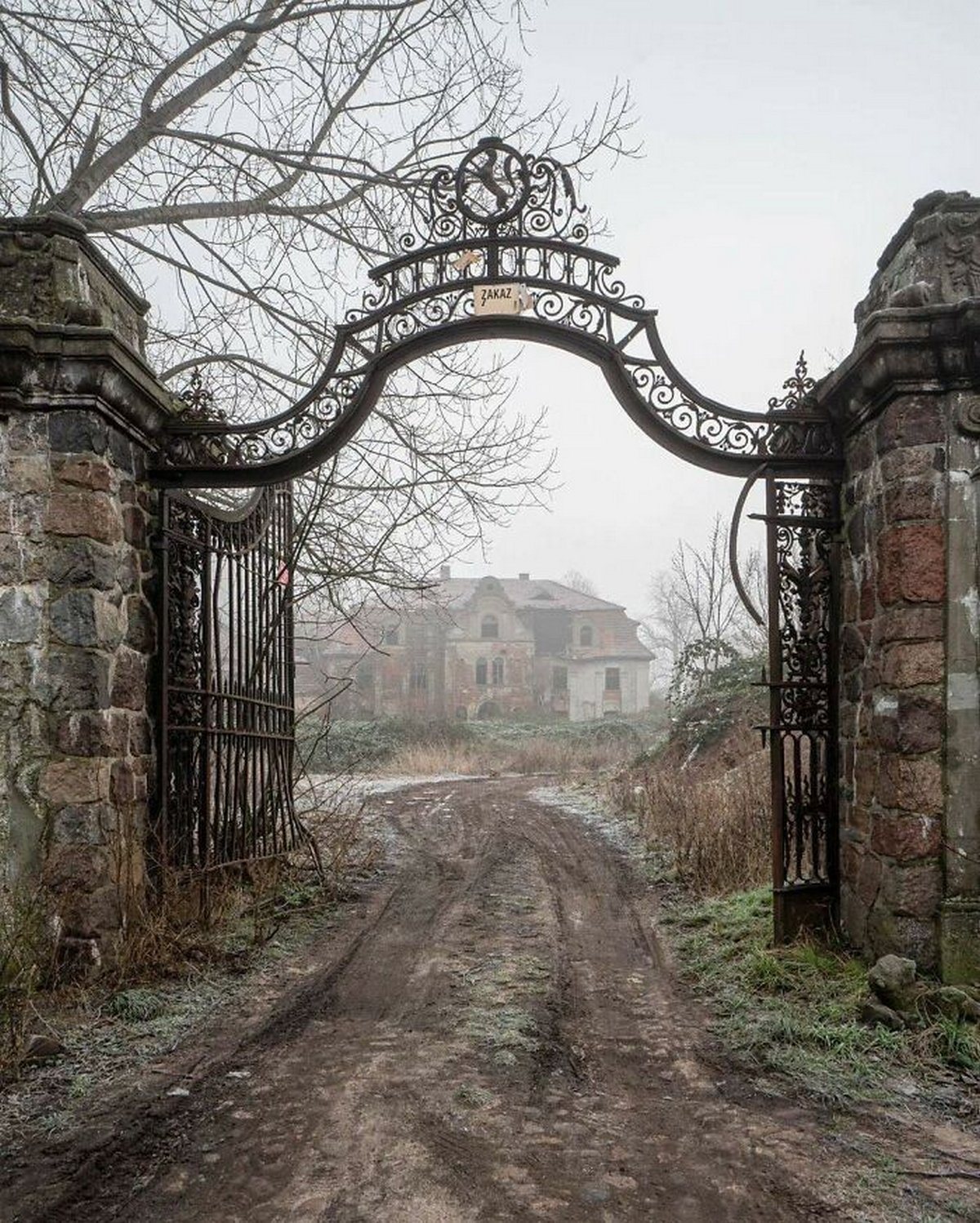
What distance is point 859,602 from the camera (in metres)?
5.83

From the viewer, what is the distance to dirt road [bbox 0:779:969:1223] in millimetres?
3260

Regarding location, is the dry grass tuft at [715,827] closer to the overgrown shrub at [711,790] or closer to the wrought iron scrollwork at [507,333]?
the overgrown shrub at [711,790]

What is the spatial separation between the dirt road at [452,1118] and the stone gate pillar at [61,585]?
48.6 inches

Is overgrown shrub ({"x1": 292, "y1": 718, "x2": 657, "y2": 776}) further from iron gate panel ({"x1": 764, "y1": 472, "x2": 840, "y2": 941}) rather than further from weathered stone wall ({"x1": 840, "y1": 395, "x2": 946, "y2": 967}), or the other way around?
weathered stone wall ({"x1": 840, "y1": 395, "x2": 946, "y2": 967})

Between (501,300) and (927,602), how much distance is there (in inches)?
122

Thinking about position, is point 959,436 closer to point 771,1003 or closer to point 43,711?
point 771,1003

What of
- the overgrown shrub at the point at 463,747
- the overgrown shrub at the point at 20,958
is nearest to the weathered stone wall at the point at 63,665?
→ the overgrown shrub at the point at 20,958

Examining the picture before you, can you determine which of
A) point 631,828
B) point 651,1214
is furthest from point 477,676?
point 651,1214

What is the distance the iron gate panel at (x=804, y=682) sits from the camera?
610 cm

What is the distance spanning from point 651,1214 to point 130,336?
18.5 feet

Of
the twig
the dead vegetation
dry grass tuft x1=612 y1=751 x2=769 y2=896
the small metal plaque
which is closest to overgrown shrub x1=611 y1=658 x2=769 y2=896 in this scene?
dry grass tuft x1=612 y1=751 x2=769 y2=896

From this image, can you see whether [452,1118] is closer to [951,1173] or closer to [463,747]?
[951,1173]

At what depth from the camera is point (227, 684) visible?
24.7 feet

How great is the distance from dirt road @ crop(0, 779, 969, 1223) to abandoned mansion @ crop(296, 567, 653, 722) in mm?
31858
